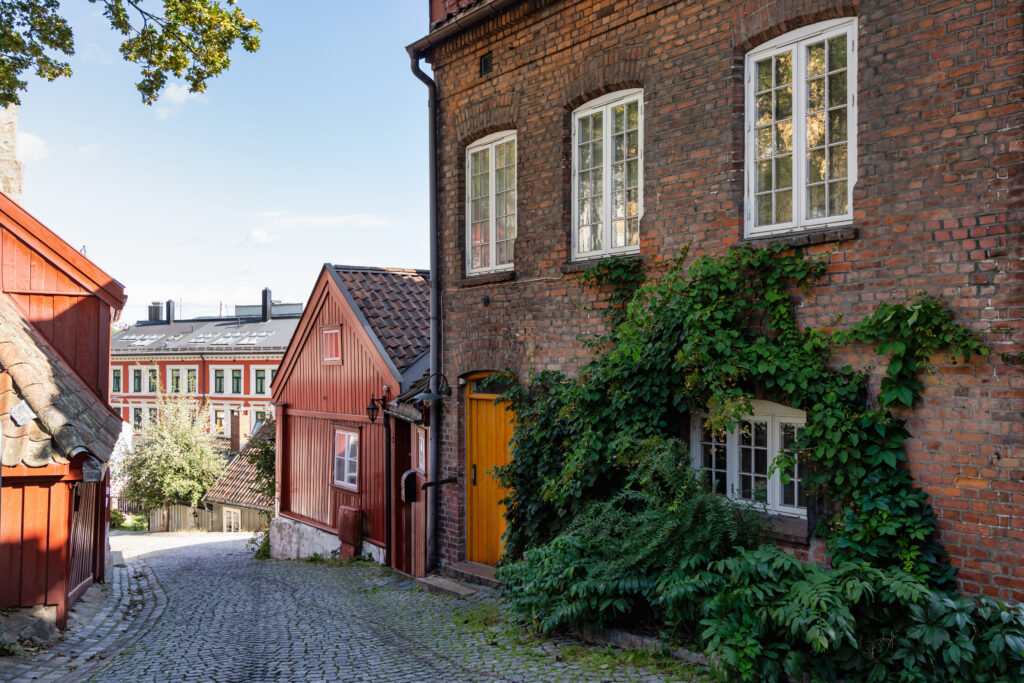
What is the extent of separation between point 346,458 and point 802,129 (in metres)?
11.3

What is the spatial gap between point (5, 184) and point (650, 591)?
13165 millimetres

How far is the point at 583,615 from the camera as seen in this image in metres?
6.92

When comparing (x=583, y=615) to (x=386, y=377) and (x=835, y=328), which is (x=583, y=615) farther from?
(x=386, y=377)

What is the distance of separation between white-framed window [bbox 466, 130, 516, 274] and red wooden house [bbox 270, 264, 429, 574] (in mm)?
2741

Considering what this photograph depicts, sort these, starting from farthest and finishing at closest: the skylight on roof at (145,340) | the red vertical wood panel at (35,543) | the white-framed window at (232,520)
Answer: the skylight on roof at (145,340) → the white-framed window at (232,520) → the red vertical wood panel at (35,543)

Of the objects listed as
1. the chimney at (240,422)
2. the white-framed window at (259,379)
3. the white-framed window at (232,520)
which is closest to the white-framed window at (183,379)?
the chimney at (240,422)

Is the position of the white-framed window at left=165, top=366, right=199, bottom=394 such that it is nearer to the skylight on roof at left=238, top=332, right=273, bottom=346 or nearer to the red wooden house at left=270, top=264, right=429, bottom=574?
the skylight on roof at left=238, top=332, right=273, bottom=346

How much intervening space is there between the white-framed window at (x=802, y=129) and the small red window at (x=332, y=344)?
1019cm

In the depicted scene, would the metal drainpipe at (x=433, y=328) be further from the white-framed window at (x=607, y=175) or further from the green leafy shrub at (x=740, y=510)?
the green leafy shrub at (x=740, y=510)

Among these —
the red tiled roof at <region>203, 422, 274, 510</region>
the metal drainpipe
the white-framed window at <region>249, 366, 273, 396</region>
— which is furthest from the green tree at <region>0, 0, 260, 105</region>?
the white-framed window at <region>249, 366, 273, 396</region>

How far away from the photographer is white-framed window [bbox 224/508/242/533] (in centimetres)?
3265

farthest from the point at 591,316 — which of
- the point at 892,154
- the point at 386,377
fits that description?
the point at 386,377

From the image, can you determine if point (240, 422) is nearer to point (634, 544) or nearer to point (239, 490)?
point (239, 490)

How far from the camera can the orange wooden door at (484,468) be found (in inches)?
404
